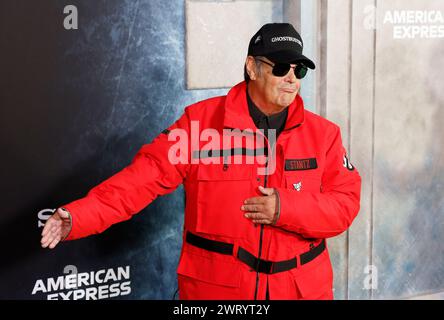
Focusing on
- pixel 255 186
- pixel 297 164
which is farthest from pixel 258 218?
pixel 297 164

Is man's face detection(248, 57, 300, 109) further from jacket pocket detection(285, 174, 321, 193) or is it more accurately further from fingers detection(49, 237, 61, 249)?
fingers detection(49, 237, 61, 249)

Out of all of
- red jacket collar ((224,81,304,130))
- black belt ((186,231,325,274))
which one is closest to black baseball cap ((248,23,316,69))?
red jacket collar ((224,81,304,130))

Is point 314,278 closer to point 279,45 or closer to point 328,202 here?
point 328,202

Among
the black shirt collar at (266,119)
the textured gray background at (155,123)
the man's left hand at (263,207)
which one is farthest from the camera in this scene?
the textured gray background at (155,123)

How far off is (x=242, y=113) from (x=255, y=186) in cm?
30

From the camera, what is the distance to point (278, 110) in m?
3.12

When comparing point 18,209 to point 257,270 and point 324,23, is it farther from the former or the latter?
point 324,23

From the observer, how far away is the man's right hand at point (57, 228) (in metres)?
2.75

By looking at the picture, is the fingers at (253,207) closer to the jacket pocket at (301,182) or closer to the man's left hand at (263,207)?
the man's left hand at (263,207)

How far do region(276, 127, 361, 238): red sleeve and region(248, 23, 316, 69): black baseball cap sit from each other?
0.37 meters

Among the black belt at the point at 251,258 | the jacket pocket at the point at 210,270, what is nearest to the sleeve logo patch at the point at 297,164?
the black belt at the point at 251,258

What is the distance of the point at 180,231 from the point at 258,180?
121 centimetres

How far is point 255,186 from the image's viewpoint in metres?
3.00

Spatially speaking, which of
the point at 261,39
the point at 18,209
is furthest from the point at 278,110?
the point at 18,209
